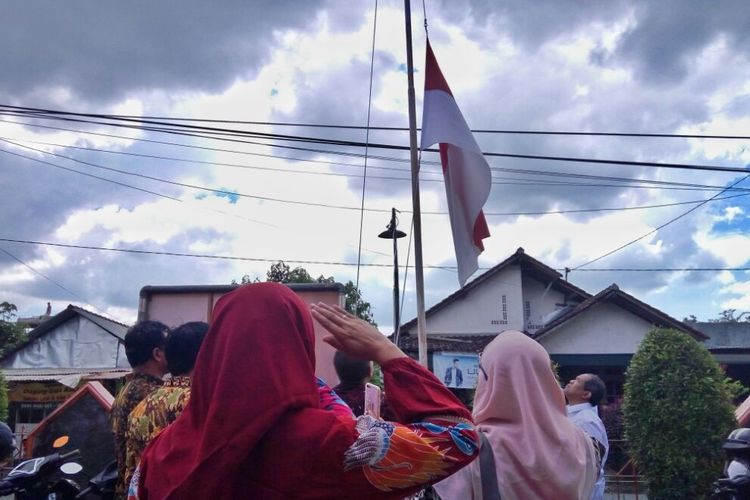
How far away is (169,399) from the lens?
2.38 metres

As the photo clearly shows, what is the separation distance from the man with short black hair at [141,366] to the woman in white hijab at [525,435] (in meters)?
1.62

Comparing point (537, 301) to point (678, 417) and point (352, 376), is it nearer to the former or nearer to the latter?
point (678, 417)

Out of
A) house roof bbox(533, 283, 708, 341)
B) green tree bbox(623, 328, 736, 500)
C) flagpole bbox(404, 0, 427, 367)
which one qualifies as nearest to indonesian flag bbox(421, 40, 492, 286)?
flagpole bbox(404, 0, 427, 367)

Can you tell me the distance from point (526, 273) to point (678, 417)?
14.8m

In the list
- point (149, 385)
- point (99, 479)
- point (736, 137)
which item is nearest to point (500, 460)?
point (149, 385)

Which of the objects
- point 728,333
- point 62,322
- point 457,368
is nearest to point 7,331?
point 62,322

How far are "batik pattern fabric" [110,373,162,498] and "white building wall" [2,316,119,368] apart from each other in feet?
56.7

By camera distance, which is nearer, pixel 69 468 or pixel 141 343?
pixel 141 343

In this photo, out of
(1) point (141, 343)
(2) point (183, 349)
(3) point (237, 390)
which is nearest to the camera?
(3) point (237, 390)

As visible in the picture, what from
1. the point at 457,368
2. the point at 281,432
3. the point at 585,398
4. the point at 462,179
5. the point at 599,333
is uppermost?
the point at 599,333

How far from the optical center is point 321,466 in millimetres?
1297

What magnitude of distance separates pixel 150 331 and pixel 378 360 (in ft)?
6.82

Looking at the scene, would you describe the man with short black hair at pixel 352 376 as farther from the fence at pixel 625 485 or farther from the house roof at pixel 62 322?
the house roof at pixel 62 322

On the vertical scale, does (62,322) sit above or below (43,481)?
above
